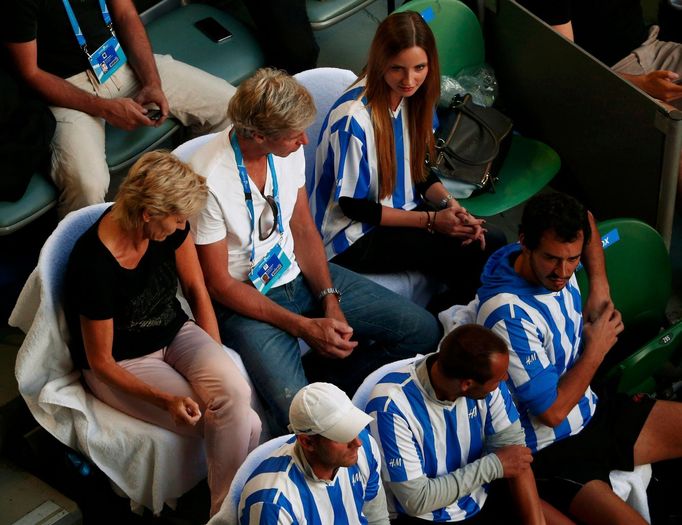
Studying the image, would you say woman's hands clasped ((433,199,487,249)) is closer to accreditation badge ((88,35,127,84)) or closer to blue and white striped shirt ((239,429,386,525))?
blue and white striped shirt ((239,429,386,525))

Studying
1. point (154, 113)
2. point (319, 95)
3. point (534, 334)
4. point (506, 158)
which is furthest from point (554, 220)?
point (154, 113)

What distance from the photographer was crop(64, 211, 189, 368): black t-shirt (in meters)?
2.32

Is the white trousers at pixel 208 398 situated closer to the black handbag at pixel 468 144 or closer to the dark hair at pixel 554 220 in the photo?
the dark hair at pixel 554 220

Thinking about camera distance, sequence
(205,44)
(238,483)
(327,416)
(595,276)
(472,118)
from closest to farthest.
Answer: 1. (327,416)
2. (238,483)
3. (595,276)
4. (472,118)
5. (205,44)

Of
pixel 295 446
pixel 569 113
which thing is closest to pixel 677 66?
pixel 569 113

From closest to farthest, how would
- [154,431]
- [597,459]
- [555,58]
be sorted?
1. [154,431]
2. [597,459]
3. [555,58]

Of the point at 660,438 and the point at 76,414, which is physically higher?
the point at 76,414

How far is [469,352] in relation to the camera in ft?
7.12

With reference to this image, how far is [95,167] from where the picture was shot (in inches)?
123

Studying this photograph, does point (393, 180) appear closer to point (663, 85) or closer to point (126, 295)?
point (126, 295)

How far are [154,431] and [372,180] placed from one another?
1.05 m

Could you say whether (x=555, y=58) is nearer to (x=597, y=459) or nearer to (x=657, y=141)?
(x=657, y=141)

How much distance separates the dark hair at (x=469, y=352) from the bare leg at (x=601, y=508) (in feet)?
1.83

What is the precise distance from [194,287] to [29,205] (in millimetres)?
782
